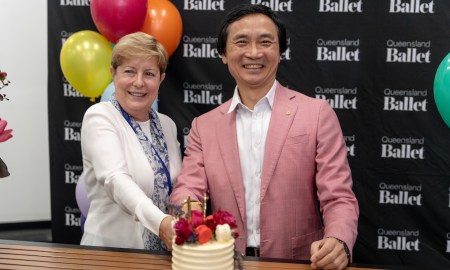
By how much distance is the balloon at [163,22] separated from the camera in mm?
3354

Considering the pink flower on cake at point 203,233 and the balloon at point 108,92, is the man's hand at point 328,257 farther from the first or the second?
the balloon at point 108,92

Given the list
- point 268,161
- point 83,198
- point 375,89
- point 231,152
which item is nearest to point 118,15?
point 83,198

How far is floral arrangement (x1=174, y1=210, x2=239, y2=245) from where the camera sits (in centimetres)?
127

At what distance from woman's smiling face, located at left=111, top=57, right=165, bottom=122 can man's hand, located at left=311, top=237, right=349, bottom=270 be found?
3.08 feet

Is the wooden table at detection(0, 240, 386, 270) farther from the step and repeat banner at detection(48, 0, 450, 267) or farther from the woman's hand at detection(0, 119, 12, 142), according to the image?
the step and repeat banner at detection(48, 0, 450, 267)

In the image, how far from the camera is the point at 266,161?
6.37 ft

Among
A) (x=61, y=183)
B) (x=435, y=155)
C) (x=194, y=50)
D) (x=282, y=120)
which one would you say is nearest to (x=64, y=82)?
(x=61, y=183)

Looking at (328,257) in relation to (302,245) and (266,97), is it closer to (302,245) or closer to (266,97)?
(302,245)

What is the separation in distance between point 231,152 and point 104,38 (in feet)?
6.10

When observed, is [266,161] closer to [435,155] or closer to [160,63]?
[160,63]

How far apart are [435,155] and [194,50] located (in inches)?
75.7

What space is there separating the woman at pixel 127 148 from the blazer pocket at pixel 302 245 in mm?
511

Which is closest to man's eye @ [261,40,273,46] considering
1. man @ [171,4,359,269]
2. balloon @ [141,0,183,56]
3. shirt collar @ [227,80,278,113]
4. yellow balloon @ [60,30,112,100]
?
man @ [171,4,359,269]

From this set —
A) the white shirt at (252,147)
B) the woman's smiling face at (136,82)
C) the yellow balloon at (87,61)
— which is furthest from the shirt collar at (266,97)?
the yellow balloon at (87,61)
